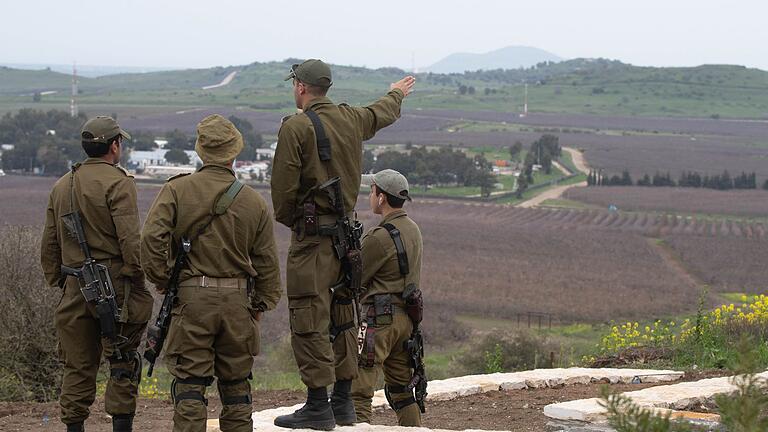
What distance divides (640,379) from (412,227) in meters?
3.66

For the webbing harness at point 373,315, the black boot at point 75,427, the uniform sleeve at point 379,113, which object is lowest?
the black boot at point 75,427

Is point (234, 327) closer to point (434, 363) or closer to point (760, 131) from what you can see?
point (434, 363)

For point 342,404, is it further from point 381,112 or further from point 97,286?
point 381,112

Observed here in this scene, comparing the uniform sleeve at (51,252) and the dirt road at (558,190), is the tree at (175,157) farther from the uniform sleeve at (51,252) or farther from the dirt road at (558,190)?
the uniform sleeve at (51,252)

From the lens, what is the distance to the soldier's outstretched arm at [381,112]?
6754mm

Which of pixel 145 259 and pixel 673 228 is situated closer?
pixel 145 259

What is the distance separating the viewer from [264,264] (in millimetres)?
6168

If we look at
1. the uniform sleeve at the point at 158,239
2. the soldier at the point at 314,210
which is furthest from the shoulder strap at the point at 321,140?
the uniform sleeve at the point at 158,239

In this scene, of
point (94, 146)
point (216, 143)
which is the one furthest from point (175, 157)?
point (216, 143)

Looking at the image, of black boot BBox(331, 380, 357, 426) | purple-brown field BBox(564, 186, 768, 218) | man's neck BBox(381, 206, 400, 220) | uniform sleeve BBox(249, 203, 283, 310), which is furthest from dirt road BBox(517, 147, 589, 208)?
uniform sleeve BBox(249, 203, 283, 310)

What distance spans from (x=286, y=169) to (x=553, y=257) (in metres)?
47.6

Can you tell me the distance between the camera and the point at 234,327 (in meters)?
5.97

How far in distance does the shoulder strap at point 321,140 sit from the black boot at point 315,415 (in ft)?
4.58

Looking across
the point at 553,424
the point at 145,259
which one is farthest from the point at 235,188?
the point at 553,424
